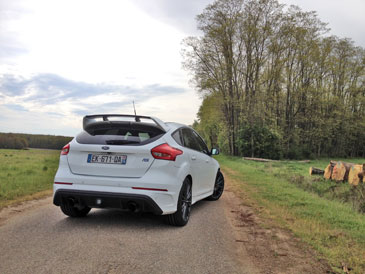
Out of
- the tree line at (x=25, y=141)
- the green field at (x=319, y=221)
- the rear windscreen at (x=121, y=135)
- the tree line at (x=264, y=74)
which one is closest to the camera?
the green field at (x=319, y=221)

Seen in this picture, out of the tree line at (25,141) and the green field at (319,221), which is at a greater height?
the tree line at (25,141)

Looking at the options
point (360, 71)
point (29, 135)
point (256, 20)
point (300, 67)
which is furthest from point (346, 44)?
point (29, 135)

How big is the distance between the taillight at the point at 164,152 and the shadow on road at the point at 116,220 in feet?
3.42

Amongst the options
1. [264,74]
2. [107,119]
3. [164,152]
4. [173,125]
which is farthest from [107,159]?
[264,74]

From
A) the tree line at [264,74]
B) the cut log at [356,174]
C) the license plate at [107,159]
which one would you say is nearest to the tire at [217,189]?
the license plate at [107,159]

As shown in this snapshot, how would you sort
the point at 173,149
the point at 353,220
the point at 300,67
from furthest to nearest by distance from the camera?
1. the point at 300,67
2. the point at 353,220
3. the point at 173,149

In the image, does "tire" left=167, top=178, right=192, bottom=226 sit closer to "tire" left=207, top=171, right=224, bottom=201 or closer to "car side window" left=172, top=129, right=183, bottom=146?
"car side window" left=172, top=129, right=183, bottom=146

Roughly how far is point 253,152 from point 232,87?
22.6 ft

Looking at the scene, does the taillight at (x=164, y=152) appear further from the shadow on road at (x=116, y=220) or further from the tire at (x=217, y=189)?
the tire at (x=217, y=189)

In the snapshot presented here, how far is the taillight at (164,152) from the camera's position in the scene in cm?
504

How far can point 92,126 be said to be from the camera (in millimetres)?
5496

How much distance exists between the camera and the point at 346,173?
13.7 metres

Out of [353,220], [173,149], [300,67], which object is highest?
[300,67]

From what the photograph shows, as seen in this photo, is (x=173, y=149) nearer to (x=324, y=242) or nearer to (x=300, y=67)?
(x=324, y=242)
